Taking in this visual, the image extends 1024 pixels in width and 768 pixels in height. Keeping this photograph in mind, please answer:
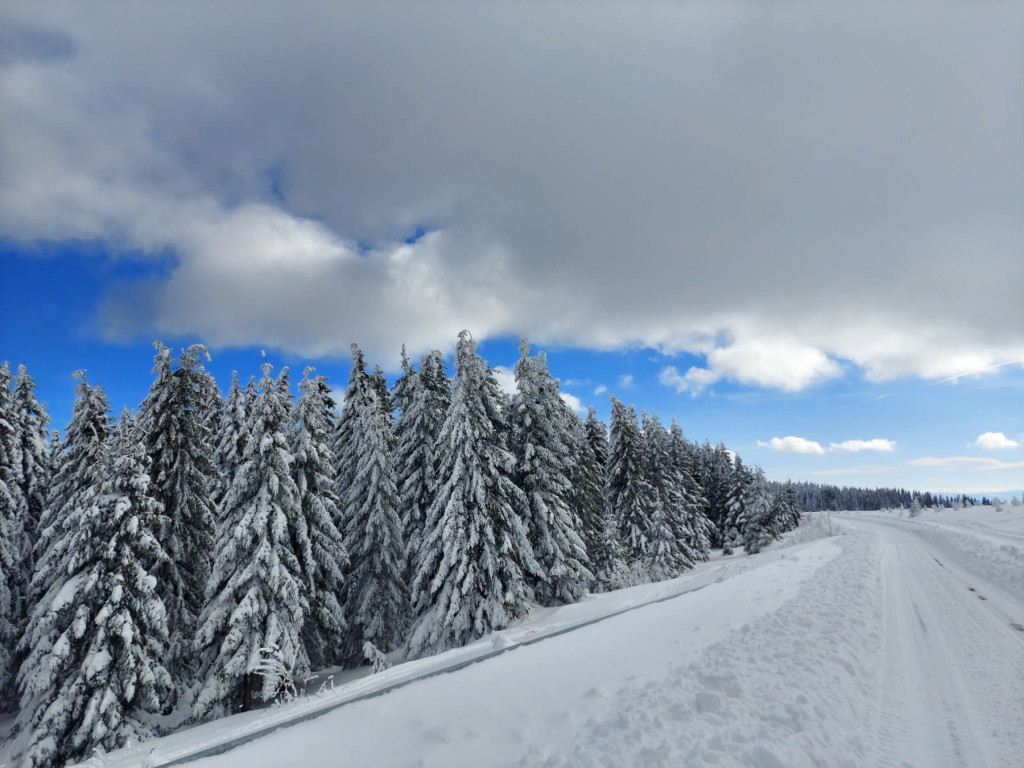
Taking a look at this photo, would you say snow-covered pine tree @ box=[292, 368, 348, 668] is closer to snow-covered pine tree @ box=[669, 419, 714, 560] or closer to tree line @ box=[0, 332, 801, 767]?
tree line @ box=[0, 332, 801, 767]

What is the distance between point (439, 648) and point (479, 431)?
29.0 feet

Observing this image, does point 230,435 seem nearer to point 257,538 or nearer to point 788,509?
point 257,538

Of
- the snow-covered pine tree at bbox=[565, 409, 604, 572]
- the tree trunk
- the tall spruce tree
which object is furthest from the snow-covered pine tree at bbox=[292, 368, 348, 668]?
the tall spruce tree

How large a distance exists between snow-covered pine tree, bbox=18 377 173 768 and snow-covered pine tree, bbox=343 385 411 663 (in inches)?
295

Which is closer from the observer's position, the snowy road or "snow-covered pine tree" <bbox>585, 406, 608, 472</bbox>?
the snowy road

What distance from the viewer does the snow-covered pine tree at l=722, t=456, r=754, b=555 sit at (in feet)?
182

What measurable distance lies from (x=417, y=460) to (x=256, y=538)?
8927 mm

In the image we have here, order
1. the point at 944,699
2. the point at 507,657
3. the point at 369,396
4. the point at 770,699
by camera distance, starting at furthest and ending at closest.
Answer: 1. the point at 369,396
2. the point at 507,657
3. the point at 944,699
4. the point at 770,699

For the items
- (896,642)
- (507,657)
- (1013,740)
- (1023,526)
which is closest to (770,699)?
(1013,740)

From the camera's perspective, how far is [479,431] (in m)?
20.1

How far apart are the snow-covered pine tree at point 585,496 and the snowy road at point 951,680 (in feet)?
51.2

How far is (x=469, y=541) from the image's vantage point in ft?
61.6

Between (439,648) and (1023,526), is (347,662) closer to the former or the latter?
(439,648)

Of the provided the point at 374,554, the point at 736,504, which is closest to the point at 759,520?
the point at 736,504
